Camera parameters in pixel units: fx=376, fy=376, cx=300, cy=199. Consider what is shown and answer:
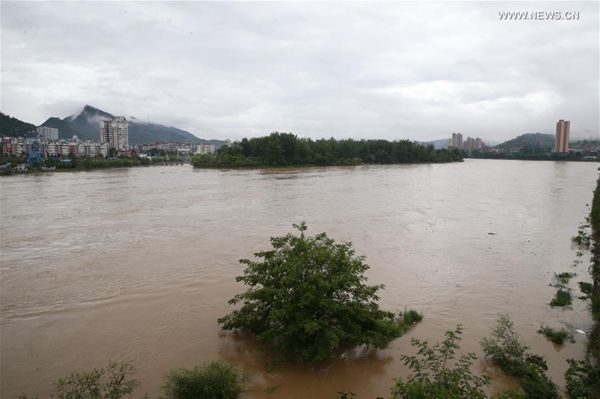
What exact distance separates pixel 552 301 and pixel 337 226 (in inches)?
399

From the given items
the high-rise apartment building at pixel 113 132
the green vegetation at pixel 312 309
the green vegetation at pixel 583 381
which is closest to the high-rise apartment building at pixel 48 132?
the high-rise apartment building at pixel 113 132

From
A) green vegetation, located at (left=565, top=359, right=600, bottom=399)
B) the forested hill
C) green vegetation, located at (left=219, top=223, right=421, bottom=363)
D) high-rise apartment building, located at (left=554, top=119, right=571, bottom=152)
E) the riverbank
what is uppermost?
high-rise apartment building, located at (left=554, top=119, right=571, bottom=152)

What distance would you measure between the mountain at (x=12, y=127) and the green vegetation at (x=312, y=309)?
529 ft

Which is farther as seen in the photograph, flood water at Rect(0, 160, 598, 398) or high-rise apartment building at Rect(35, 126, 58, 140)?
high-rise apartment building at Rect(35, 126, 58, 140)

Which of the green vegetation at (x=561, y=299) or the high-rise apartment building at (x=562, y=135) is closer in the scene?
the green vegetation at (x=561, y=299)

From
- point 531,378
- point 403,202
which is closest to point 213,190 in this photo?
point 403,202

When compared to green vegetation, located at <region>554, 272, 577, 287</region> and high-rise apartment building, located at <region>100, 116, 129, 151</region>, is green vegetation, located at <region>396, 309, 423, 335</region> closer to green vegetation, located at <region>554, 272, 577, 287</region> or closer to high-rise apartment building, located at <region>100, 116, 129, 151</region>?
green vegetation, located at <region>554, 272, 577, 287</region>

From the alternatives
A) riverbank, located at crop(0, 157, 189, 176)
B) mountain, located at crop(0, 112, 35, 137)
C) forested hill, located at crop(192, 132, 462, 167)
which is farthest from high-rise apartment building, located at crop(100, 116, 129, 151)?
forested hill, located at crop(192, 132, 462, 167)

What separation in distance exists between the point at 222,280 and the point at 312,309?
16.5 ft

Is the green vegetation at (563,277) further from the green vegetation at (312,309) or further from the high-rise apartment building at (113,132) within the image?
the high-rise apartment building at (113,132)

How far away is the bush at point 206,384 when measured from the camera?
16.4ft

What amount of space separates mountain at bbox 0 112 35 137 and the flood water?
5504 inches

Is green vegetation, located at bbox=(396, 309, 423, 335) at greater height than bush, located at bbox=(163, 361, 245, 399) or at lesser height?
lesser

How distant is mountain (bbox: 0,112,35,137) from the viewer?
133375mm
